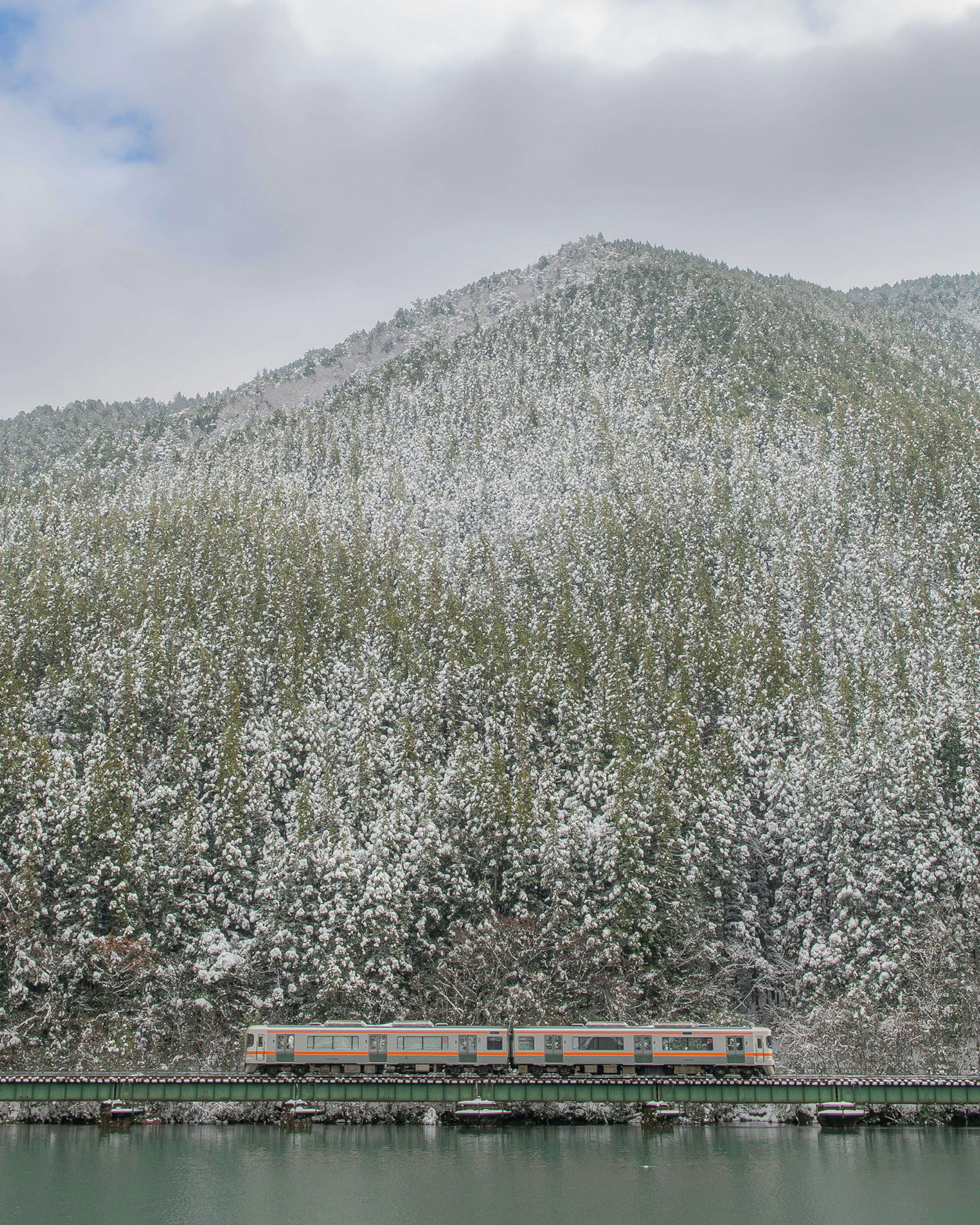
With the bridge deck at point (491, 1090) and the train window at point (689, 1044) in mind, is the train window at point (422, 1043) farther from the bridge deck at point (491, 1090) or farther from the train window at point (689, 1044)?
the train window at point (689, 1044)

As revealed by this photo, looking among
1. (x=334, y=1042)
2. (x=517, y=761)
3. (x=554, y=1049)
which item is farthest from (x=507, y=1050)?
(x=517, y=761)

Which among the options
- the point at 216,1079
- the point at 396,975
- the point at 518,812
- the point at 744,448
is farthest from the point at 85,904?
the point at 744,448

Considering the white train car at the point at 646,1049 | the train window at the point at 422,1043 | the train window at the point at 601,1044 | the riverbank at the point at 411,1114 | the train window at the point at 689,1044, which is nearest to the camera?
the riverbank at the point at 411,1114

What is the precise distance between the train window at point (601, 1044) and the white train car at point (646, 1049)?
0.03m

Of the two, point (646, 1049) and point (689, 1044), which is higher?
point (689, 1044)

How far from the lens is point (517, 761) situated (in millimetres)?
79312

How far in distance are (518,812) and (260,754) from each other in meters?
20.3

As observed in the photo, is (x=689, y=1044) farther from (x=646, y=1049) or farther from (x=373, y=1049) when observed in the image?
(x=373, y=1049)

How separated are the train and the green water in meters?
4.36

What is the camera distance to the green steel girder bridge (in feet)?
169

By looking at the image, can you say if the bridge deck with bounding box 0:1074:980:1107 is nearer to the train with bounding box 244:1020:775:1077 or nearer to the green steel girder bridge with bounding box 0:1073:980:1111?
the green steel girder bridge with bounding box 0:1073:980:1111

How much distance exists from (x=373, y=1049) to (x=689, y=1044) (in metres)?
15.7

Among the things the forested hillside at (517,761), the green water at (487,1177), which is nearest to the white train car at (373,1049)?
the green water at (487,1177)

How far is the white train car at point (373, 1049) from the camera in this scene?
183ft
